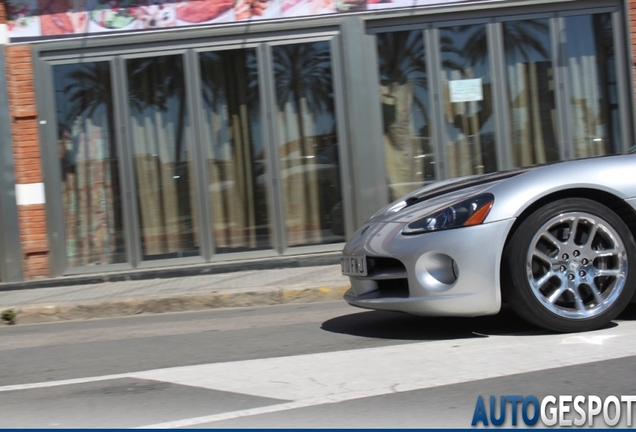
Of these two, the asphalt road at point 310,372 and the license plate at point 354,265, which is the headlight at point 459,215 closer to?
the license plate at point 354,265

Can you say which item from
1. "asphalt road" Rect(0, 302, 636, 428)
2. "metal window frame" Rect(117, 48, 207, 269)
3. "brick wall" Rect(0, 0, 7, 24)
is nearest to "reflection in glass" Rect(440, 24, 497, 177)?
"metal window frame" Rect(117, 48, 207, 269)

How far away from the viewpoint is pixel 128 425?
12.1ft

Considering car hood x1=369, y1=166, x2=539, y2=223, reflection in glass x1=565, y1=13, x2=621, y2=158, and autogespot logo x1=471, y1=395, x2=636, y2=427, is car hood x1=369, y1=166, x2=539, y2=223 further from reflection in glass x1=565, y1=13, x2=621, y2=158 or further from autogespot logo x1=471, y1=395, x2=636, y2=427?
reflection in glass x1=565, y1=13, x2=621, y2=158

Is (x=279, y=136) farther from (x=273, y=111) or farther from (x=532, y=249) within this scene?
(x=532, y=249)

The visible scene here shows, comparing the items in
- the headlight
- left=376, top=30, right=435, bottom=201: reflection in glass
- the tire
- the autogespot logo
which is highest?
left=376, top=30, right=435, bottom=201: reflection in glass

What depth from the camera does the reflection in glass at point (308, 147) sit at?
10.2 metres

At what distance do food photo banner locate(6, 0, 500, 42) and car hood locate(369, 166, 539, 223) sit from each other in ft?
16.0

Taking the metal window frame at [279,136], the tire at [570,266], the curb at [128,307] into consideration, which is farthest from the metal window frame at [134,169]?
the tire at [570,266]

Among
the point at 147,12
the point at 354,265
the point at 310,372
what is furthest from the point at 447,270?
the point at 147,12

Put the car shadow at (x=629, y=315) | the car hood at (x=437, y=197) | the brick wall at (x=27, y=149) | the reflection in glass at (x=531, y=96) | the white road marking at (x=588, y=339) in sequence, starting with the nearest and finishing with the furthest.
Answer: the white road marking at (x=588, y=339)
the car hood at (x=437, y=197)
the car shadow at (x=629, y=315)
the brick wall at (x=27, y=149)
the reflection in glass at (x=531, y=96)

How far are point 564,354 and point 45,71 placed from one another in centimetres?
751

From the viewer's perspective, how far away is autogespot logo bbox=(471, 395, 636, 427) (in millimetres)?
3414

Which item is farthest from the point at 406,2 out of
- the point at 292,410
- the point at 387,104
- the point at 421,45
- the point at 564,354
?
the point at 292,410

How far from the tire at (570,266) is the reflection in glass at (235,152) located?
18.5 ft
